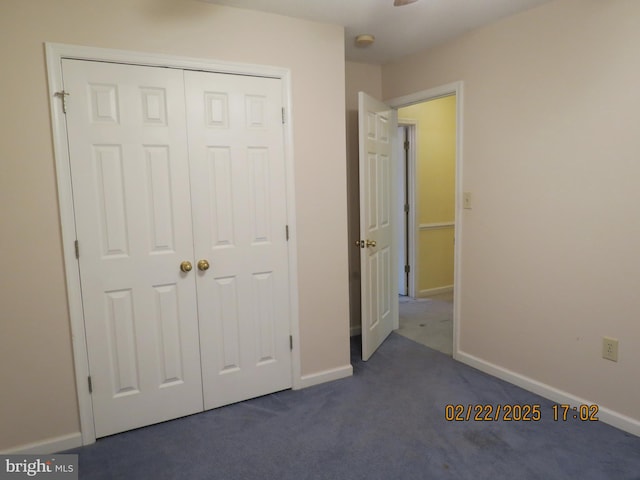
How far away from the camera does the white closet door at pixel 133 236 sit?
81.9 inches

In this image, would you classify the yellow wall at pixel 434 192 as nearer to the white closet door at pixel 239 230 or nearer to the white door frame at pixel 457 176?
the white door frame at pixel 457 176

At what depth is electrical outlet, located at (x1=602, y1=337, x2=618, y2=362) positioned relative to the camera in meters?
2.22

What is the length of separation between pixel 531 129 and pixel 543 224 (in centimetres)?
59

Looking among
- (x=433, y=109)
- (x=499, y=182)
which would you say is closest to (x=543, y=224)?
(x=499, y=182)

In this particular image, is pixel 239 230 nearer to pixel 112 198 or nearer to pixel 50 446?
pixel 112 198

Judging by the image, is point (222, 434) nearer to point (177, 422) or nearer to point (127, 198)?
point (177, 422)

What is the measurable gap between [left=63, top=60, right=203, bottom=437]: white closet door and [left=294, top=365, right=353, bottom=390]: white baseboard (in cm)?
75

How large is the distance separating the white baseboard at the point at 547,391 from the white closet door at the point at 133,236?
198 cm

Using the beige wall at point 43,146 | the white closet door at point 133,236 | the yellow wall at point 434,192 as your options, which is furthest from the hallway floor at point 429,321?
the beige wall at point 43,146

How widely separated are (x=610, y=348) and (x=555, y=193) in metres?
0.90

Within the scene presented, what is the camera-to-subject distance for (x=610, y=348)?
224cm

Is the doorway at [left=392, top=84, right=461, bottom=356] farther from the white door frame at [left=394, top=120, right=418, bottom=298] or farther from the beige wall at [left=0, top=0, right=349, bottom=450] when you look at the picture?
the beige wall at [left=0, top=0, right=349, bottom=450]

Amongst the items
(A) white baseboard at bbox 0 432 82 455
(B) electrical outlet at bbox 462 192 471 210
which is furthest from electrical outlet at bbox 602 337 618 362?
(A) white baseboard at bbox 0 432 82 455

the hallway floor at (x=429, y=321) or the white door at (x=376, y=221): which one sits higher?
the white door at (x=376, y=221)
